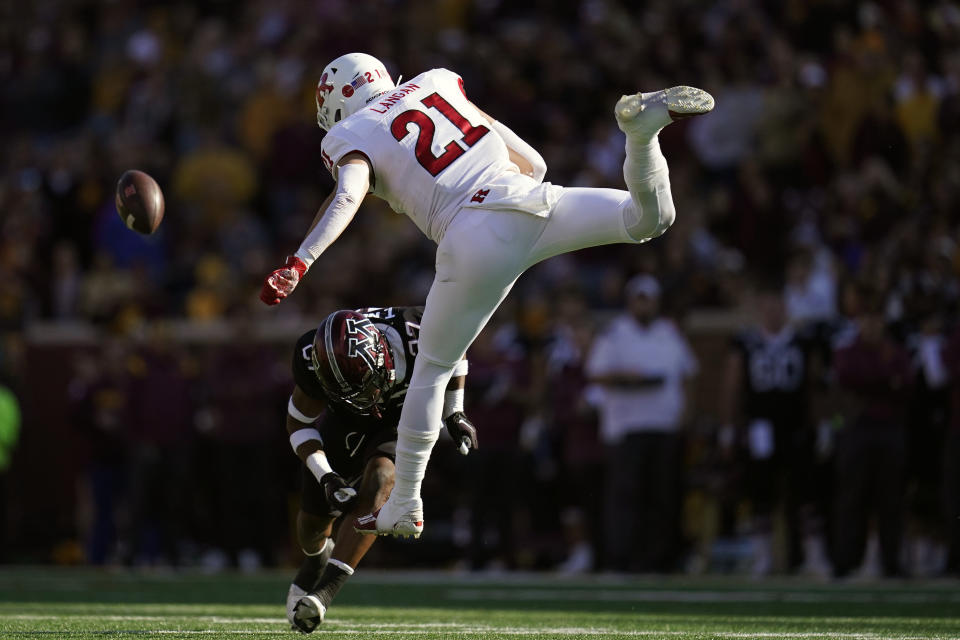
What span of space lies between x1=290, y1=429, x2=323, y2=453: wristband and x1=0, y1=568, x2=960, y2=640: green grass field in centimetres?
70

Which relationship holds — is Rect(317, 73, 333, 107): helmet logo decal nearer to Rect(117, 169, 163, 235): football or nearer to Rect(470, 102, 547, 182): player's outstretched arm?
Rect(470, 102, 547, 182): player's outstretched arm

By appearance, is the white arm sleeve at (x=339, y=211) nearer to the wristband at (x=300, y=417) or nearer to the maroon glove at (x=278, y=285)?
the maroon glove at (x=278, y=285)

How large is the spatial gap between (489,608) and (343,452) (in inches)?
53.0

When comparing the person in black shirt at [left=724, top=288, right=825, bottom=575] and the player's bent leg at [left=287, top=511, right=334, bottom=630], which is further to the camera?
the person in black shirt at [left=724, top=288, right=825, bottom=575]

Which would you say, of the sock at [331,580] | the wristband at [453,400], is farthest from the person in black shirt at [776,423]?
the sock at [331,580]

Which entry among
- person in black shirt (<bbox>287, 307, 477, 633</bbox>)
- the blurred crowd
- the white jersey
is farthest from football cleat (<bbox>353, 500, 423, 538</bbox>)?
the blurred crowd

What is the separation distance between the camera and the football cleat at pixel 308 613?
555 cm

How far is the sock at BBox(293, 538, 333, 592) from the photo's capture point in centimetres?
611

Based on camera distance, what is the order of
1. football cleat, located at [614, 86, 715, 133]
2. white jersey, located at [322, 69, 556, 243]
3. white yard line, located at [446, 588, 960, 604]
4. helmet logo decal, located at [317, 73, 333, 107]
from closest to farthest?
1. football cleat, located at [614, 86, 715, 133]
2. white jersey, located at [322, 69, 556, 243]
3. helmet logo decal, located at [317, 73, 333, 107]
4. white yard line, located at [446, 588, 960, 604]

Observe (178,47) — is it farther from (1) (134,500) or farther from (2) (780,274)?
(2) (780,274)

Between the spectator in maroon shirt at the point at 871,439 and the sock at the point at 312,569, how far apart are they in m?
4.31

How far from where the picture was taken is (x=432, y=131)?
5750mm

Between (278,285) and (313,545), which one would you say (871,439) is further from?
(278,285)

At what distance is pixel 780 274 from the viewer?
11.3 m
